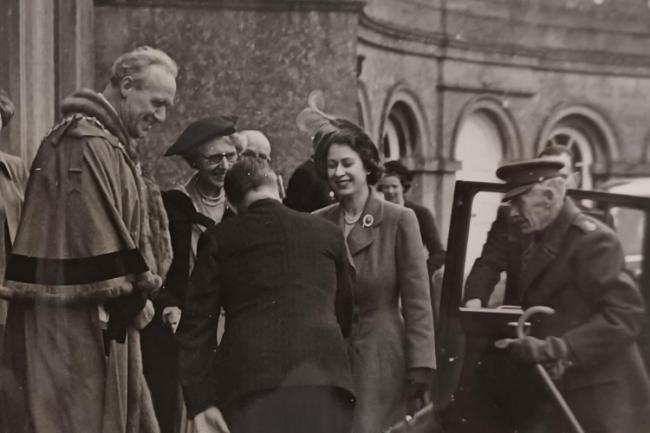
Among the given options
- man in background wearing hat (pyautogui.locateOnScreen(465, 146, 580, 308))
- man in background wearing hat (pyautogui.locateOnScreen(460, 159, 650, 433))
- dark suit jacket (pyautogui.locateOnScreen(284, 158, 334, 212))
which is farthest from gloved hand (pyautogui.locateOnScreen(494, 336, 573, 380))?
dark suit jacket (pyautogui.locateOnScreen(284, 158, 334, 212))

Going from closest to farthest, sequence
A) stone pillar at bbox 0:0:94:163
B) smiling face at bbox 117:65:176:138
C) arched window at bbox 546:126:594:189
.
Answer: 1. smiling face at bbox 117:65:176:138
2. stone pillar at bbox 0:0:94:163
3. arched window at bbox 546:126:594:189

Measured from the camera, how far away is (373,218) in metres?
5.76

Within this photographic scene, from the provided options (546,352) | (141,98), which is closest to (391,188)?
(546,352)

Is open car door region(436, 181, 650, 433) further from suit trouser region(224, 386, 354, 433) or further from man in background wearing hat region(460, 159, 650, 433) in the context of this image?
suit trouser region(224, 386, 354, 433)

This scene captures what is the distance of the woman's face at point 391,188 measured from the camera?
7602 millimetres

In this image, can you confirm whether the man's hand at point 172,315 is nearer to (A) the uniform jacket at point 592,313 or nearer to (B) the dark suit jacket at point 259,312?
(B) the dark suit jacket at point 259,312

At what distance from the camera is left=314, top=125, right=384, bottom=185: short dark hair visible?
5.76 m

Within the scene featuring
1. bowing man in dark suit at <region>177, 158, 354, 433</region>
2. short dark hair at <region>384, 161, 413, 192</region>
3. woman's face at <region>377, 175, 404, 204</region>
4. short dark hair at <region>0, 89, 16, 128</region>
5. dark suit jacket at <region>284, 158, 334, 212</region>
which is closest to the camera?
bowing man in dark suit at <region>177, 158, 354, 433</region>

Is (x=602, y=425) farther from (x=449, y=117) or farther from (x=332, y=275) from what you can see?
(x=449, y=117)

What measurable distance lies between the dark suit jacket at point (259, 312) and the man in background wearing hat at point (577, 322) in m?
1.05

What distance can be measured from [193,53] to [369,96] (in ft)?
7.50

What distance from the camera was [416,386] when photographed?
5637mm

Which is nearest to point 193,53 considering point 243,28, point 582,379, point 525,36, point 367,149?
point 243,28

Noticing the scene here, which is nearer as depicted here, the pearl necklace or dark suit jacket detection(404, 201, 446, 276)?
the pearl necklace
